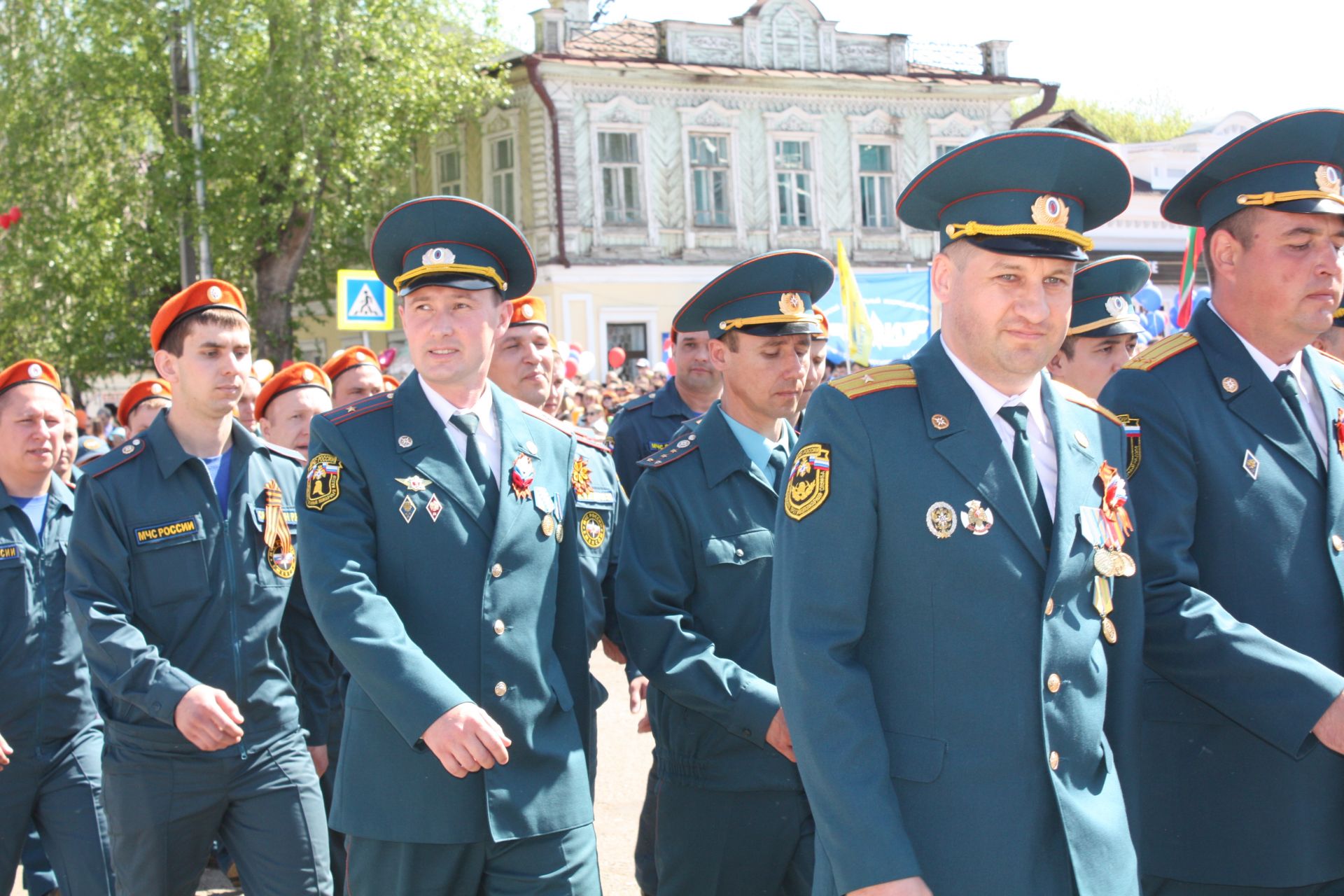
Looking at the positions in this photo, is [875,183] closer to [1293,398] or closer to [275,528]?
[275,528]

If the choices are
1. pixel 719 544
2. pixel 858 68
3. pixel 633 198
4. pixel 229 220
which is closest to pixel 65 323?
pixel 229 220

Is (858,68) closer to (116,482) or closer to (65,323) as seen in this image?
(65,323)

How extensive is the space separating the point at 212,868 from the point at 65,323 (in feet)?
69.0

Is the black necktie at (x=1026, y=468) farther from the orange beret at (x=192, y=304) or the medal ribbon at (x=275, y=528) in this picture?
the orange beret at (x=192, y=304)

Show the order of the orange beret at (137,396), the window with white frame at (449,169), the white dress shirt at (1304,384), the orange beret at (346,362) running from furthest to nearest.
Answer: the window with white frame at (449,169), the orange beret at (137,396), the orange beret at (346,362), the white dress shirt at (1304,384)

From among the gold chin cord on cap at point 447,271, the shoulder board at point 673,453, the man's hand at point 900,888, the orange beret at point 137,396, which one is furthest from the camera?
the orange beret at point 137,396

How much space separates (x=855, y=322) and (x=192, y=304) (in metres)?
10.7

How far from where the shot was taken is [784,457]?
4641 millimetres

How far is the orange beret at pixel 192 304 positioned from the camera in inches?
199

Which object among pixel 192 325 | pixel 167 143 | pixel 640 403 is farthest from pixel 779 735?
pixel 167 143

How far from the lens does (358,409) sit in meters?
3.96

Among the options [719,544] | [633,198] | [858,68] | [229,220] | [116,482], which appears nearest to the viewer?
[719,544]

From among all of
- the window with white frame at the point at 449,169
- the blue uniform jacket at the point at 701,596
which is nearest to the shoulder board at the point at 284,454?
the blue uniform jacket at the point at 701,596

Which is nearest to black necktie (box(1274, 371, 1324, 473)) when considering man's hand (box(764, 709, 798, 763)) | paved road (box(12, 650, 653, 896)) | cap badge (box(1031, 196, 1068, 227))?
cap badge (box(1031, 196, 1068, 227))
